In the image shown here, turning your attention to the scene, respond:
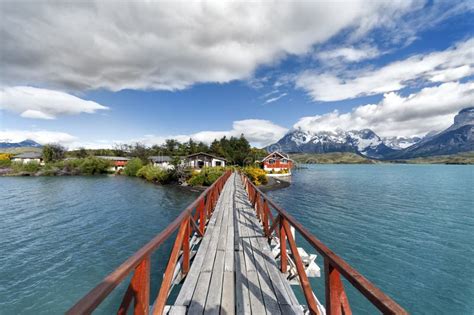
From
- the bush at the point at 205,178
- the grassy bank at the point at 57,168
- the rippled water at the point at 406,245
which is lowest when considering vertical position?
the rippled water at the point at 406,245

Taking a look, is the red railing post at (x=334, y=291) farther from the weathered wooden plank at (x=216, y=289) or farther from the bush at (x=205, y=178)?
the bush at (x=205, y=178)

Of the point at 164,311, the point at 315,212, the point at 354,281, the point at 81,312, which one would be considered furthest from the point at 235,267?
the point at 315,212

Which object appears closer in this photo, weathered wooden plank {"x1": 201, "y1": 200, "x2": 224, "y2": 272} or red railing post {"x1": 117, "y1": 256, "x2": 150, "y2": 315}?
red railing post {"x1": 117, "y1": 256, "x2": 150, "y2": 315}

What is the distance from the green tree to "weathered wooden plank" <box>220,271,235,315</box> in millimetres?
84417

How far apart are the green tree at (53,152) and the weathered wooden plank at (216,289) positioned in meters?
83.9

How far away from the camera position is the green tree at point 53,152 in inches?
2645

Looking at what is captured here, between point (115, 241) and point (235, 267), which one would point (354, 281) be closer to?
point (235, 267)

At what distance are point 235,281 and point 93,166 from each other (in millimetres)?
65148

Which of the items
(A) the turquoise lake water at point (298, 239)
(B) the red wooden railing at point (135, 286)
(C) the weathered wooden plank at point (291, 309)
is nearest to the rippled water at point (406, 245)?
(A) the turquoise lake water at point (298, 239)

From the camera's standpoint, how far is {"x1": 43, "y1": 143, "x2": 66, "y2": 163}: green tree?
67.2 metres

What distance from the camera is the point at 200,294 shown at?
11.4 feet

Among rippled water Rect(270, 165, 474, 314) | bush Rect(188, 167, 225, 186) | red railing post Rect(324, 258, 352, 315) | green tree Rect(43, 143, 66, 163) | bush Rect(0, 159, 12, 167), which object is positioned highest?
green tree Rect(43, 143, 66, 163)

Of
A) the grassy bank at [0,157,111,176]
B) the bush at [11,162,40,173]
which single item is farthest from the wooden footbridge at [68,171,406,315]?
the bush at [11,162,40,173]

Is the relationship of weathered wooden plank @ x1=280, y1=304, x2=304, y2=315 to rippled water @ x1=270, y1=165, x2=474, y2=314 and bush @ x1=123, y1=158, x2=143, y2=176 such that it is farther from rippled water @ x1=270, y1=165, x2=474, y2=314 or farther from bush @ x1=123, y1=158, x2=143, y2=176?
Answer: bush @ x1=123, y1=158, x2=143, y2=176
